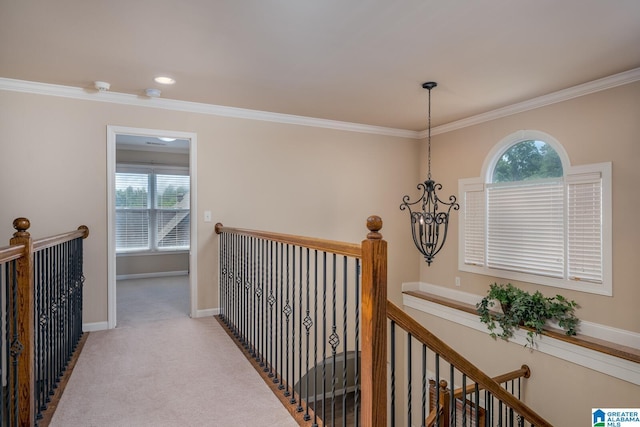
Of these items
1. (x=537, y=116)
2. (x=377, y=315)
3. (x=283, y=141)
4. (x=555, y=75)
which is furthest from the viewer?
(x=283, y=141)

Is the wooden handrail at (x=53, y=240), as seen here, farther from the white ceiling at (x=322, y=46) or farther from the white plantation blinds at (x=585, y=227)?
the white plantation blinds at (x=585, y=227)

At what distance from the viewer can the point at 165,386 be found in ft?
8.13

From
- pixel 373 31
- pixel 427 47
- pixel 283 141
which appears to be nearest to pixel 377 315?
pixel 373 31

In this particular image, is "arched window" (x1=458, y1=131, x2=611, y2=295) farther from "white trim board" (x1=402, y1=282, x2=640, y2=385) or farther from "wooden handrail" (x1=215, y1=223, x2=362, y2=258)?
"wooden handrail" (x1=215, y1=223, x2=362, y2=258)

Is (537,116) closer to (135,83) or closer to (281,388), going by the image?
(281,388)

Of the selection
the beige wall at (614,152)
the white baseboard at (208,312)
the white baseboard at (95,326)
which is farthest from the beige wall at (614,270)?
the white baseboard at (95,326)

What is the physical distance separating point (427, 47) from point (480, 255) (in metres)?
2.98

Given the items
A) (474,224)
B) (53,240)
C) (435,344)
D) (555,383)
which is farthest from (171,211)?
(435,344)

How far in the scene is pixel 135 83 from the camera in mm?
3412

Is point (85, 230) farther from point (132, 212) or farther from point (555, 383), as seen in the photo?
point (555, 383)

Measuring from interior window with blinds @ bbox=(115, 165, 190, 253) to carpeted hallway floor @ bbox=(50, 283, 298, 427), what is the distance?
3.76 metres

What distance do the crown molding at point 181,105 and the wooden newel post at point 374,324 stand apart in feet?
10.9

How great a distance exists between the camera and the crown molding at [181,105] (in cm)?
342

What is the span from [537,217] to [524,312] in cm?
105
